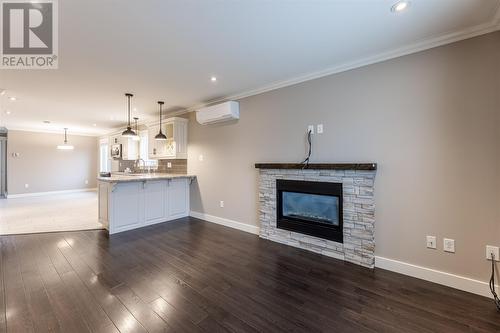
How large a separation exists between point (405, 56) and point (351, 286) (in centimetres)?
261

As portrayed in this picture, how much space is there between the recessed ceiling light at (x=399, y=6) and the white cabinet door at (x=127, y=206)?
445 cm

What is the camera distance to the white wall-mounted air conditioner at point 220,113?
3.98 meters

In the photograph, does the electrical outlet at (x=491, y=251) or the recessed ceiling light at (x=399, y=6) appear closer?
the recessed ceiling light at (x=399, y=6)

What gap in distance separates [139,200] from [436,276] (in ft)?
15.1

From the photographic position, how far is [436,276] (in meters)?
2.28

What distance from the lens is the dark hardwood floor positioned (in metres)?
1.70

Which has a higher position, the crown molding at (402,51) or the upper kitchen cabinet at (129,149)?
the crown molding at (402,51)

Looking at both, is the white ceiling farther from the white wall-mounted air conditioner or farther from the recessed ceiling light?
the white wall-mounted air conditioner

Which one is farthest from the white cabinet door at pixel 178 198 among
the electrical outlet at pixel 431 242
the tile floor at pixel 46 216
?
the electrical outlet at pixel 431 242

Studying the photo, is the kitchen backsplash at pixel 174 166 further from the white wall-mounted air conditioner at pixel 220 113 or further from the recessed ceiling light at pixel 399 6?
the recessed ceiling light at pixel 399 6

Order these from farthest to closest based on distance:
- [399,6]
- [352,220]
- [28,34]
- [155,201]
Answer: [155,201] < [352,220] < [28,34] < [399,6]

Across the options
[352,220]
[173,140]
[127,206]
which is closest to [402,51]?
[352,220]

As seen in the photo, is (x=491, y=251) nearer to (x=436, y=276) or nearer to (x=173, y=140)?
(x=436, y=276)

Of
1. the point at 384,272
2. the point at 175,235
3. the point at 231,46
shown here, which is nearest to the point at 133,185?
the point at 175,235
